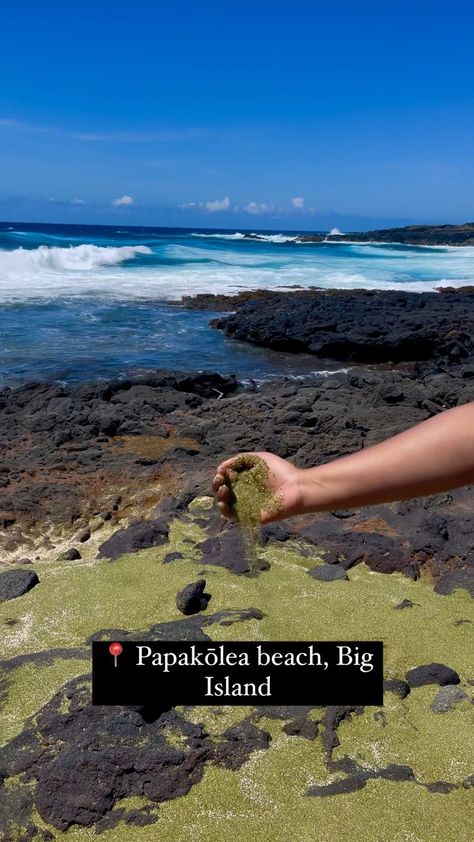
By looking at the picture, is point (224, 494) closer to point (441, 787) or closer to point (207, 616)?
point (441, 787)

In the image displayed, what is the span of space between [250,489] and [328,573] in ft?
8.10

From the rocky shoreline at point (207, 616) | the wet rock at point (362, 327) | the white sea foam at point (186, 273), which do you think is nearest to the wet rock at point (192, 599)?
the rocky shoreline at point (207, 616)

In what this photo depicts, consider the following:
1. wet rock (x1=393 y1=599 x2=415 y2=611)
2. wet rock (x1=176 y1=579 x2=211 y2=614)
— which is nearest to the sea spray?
wet rock (x1=176 y1=579 x2=211 y2=614)

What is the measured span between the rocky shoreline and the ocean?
→ 5.60 metres

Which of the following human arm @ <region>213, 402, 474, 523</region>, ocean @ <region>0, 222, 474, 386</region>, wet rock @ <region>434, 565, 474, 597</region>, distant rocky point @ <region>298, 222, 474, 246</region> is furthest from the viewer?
distant rocky point @ <region>298, 222, 474, 246</region>

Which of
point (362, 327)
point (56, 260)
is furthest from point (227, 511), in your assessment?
point (56, 260)

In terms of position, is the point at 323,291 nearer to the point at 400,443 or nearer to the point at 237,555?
the point at 237,555

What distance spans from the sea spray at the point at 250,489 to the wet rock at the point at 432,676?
1.57 meters

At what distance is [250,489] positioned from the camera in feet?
5.60

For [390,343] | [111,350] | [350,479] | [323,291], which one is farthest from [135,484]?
[323,291]

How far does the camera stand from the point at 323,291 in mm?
26156

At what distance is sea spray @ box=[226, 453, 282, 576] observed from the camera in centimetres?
151

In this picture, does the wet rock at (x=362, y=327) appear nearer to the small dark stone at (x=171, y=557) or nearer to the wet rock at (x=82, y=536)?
the wet rock at (x=82, y=536)

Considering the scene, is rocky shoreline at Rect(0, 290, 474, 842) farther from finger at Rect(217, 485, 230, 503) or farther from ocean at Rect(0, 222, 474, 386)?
ocean at Rect(0, 222, 474, 386)
